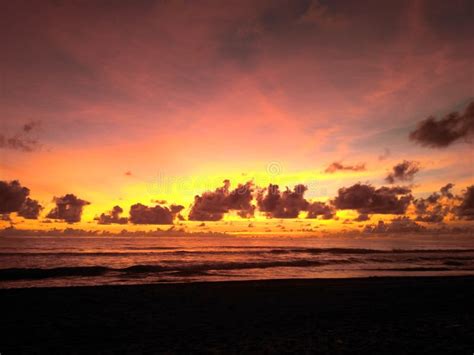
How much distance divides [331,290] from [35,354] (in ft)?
64.8

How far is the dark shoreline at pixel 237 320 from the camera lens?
1204 centimetres

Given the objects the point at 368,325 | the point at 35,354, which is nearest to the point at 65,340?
the point at 35,354

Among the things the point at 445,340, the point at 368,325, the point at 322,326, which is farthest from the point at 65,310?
the point at 445,340

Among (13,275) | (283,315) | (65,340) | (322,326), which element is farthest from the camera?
(13,275)

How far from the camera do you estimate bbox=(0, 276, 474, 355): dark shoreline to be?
1204 cm

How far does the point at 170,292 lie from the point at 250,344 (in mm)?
14043

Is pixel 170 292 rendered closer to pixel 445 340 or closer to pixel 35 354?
pixel 35 354

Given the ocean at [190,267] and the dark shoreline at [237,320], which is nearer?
the dark shoreline at [237,320]

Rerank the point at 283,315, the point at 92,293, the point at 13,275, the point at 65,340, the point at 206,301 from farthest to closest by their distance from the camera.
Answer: the point at 13,275 < the point at 92,293 < the point at 206,301 < the point at 283,315 < the point at 65,340

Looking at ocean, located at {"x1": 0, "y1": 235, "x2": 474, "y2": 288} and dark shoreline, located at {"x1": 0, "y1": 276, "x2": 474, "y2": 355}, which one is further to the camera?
ocean, located at {"x1": 0, "y1": 235, "x2": 474, "y2": 288}

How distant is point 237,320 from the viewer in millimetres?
16438

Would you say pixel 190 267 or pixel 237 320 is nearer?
pixel 237 320

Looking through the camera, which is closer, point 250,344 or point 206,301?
point 250,344

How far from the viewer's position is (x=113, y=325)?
1545cm
